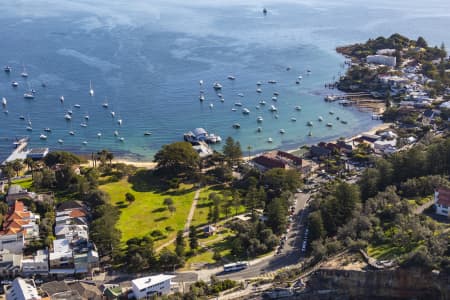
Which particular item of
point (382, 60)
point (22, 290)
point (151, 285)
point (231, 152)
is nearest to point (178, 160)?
point (231, 152)

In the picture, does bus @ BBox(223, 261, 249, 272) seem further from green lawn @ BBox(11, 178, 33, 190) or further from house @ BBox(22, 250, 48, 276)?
green lawn @ BBox(11, 178, 33, 190)

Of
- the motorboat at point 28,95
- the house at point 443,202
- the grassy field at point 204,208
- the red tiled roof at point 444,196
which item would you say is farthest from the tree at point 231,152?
the motorboat at point 28,95

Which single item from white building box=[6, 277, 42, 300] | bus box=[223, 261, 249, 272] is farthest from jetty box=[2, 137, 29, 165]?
bus box=[223, 261, 249, 272]

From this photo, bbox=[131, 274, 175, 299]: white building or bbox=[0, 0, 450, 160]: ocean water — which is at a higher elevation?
bbox=[0, 0, 450, 160]: ocean water

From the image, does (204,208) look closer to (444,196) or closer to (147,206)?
(147,206)

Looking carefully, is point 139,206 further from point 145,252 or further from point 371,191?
point 371,191
